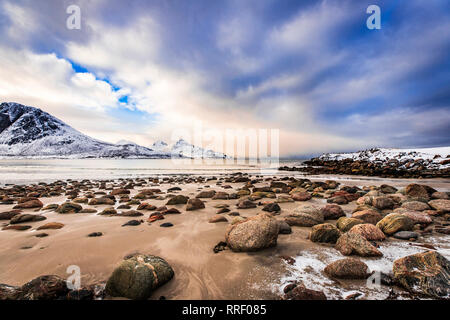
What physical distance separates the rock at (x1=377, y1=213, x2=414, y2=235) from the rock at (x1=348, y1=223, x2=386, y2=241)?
422mm

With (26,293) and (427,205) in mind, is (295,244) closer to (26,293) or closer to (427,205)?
(26,293)

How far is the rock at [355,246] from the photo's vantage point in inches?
114

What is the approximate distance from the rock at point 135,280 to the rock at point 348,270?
212 centimetres

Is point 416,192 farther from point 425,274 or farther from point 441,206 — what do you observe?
point 425,274

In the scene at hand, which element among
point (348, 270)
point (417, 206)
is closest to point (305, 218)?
point (348, 270)

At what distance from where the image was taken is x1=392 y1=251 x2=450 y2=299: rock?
6.75 ft

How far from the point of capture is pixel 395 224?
3795 millimetres

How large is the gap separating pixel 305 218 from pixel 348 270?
7.02 feet

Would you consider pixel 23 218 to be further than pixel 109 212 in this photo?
No

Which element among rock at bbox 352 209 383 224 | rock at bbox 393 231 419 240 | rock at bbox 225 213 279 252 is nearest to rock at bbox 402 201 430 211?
rock at bbox 352 209 383 224

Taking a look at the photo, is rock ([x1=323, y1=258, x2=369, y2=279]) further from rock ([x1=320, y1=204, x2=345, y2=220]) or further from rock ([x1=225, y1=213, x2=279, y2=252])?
rock ([x1=320, y1=204, x2=345, y2=220])

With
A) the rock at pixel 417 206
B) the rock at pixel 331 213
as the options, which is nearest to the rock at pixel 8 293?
the rock at pixel 331 213
